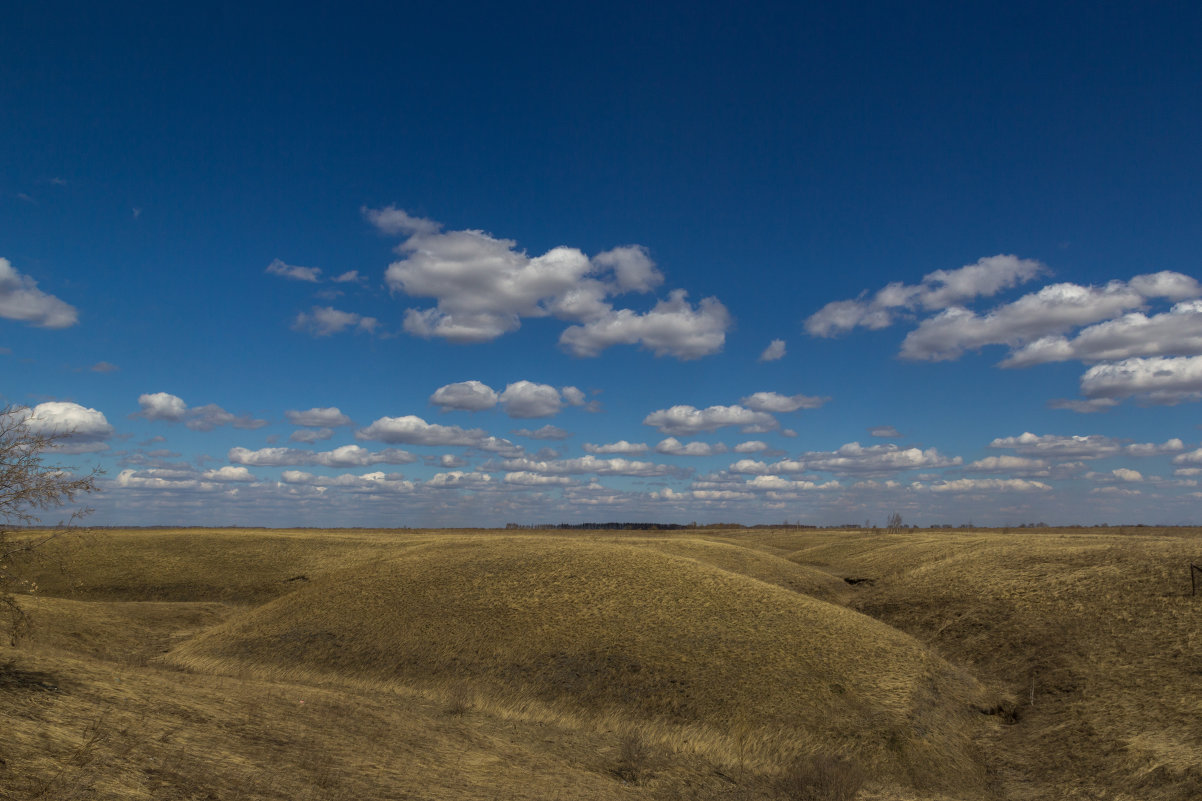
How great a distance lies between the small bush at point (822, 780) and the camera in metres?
18.8

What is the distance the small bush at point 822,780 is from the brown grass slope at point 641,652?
1093 millimetres

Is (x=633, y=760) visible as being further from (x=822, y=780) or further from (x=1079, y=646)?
(x=1079, y=646)

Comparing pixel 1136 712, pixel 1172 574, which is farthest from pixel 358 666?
pixel 1172 574

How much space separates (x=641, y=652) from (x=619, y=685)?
2.49 metres

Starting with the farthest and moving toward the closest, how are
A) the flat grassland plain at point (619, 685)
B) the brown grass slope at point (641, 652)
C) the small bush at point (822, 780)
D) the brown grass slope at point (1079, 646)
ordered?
the brown grass slope at point (641, 652)
the brown grass slope at point (1079, 646)
the small bush at point (822, 780)
the flat grassland plain at point (619, 685)

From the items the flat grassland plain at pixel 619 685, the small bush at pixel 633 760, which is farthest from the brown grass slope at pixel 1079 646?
the small bush at pixel 633 760

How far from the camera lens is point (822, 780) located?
19359 millimetres

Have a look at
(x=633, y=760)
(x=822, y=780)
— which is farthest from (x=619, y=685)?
(x=822, y=780)

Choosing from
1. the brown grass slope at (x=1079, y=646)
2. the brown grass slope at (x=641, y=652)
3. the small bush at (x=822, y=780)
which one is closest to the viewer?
the small bush at (x=822, y=780)

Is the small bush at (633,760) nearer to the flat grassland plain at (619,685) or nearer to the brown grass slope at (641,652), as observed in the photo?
the flat grassland plain at (619,685)

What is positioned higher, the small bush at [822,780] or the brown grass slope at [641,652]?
the brown grass slope at [641,652]

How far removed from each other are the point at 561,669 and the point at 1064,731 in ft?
58.9

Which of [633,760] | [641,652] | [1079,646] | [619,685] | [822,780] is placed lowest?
[822,780]

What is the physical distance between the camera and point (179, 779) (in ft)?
45.1
